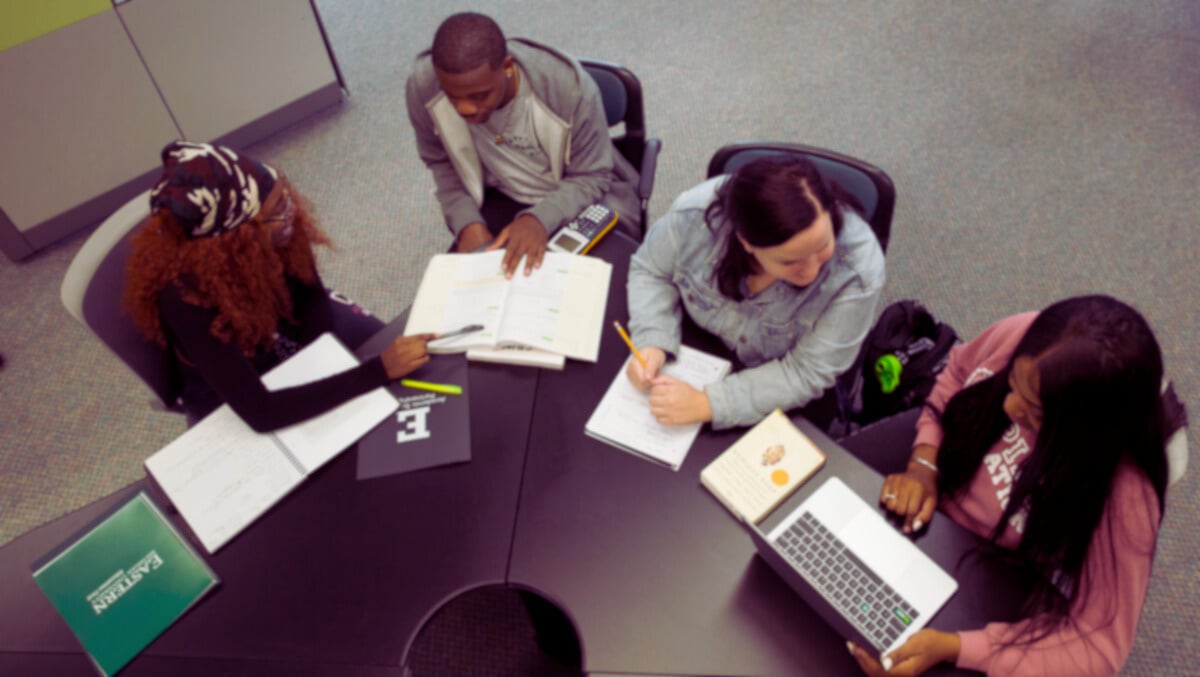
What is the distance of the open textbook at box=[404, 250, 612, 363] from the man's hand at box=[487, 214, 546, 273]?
0.02 meters

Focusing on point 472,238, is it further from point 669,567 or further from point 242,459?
point 669,567

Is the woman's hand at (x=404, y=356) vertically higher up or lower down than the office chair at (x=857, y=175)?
lower down

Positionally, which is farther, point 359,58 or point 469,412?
point 359,58

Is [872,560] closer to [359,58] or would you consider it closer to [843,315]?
[843,315]

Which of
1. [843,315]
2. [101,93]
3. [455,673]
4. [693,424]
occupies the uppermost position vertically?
[101,93]

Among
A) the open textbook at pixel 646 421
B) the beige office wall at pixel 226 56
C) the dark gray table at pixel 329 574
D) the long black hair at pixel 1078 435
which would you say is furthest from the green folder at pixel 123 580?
the beige office wall at pixel 226 56

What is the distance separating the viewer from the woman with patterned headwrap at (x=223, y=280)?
143 cm

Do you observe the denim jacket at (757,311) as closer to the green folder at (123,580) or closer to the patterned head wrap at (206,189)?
the patterned head wrap at (206,189)

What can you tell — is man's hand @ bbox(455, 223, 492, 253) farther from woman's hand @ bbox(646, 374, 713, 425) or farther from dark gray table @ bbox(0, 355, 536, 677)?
woman's hand @ bbox(646, 374, 713, 425)

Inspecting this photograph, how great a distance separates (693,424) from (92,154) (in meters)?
2.78

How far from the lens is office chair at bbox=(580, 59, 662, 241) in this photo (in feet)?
6.66

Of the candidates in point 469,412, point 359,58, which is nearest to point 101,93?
point 359,58

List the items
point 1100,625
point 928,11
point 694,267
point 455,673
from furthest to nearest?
point 928,11 → point 455,673 → point 694,267 → point 1100,625

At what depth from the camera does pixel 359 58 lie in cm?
362
